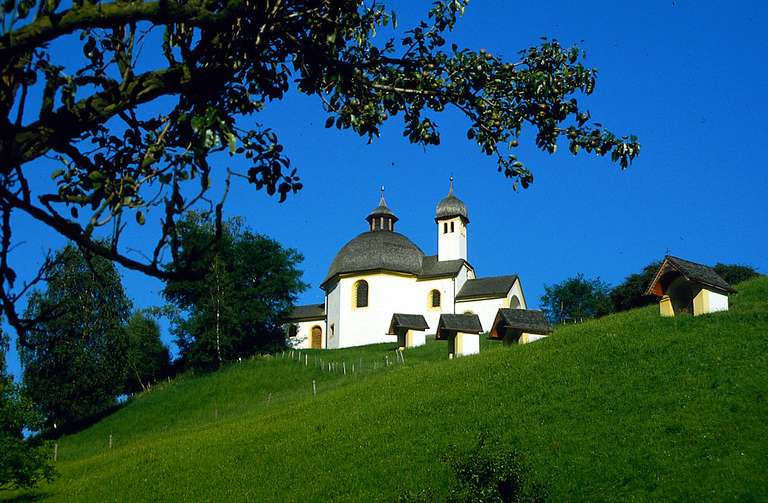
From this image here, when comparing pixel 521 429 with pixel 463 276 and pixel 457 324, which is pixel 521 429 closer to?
pixel 457 324

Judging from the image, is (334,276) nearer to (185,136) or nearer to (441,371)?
(441,371)

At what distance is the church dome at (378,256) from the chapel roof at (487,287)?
4.35 m

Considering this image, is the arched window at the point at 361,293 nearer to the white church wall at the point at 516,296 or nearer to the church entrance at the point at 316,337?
the church entrance at the point at 316,337

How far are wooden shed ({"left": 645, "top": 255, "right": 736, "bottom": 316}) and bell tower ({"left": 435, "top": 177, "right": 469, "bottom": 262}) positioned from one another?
104ft

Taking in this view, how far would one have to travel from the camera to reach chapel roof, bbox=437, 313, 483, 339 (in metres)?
46.0

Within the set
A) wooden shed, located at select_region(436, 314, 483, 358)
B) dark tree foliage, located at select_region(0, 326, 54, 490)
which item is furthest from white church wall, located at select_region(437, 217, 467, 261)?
dark tree foliage, located at select_region(0, 326, 54, 490)

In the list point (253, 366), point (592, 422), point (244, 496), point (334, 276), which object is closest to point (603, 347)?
point (592, 422)

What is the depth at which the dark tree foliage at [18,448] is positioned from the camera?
2964 cm

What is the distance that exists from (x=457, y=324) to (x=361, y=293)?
2328cm

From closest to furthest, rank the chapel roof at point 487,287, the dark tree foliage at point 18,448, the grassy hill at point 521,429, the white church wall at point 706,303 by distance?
the grassy hill at point 521,429 < the dark tree foliage at point 18,448 < the white church wall at point 706,303 < the chapel roof at point 487,287

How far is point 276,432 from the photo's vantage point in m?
32.4

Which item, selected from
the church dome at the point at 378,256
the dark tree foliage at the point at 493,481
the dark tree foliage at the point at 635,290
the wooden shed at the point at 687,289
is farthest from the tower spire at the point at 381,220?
the dark tree foliage at the point at 493,481

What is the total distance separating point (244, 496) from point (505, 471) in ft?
36.2

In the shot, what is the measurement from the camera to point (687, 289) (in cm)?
3881
